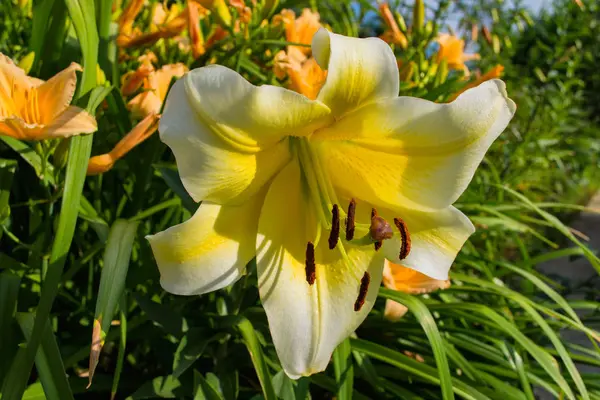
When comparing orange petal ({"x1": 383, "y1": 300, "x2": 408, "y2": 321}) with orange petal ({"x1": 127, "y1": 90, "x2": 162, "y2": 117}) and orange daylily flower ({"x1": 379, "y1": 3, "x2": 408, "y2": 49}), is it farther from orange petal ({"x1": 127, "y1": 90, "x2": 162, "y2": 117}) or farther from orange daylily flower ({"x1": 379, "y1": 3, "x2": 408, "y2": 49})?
orange daylily flower ({"x1": 379, "y1": 3, "x2": 408, "y2": 49})

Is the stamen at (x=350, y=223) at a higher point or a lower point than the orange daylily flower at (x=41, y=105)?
lower

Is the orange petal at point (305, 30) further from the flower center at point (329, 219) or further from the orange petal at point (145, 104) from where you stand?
the flower center at point (329, 219)

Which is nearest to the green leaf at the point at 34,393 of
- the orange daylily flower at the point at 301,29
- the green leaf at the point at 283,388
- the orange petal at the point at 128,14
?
the green leaf at the point at 283,388

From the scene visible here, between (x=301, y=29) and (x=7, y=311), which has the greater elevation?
(x=301, y=29)

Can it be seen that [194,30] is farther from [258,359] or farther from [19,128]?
[258,359]

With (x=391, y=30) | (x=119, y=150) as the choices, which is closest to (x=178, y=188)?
(x=119, y=150)

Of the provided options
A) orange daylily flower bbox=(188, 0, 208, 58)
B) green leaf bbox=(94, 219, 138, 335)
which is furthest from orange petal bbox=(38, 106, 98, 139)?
orange daylily flower bbox=(188, 0, 208, 58)

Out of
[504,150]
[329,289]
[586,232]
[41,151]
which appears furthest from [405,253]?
[586,232]

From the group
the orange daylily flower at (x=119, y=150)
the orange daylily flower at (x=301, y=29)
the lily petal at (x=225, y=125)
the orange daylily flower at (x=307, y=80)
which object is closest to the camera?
the lily petal at (x=225, y=125)
